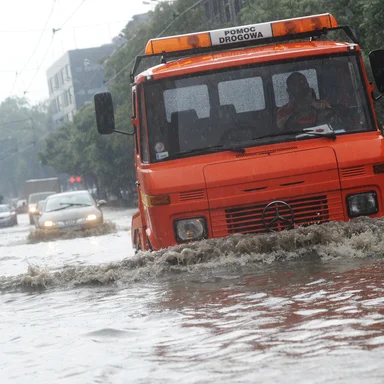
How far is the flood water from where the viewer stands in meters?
5.35

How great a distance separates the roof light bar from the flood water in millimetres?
2329

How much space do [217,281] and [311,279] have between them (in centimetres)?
101

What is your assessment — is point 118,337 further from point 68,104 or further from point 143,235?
point 68,104

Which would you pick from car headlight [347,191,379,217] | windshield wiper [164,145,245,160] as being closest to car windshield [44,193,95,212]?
windshield wiper [164,145,245,160]

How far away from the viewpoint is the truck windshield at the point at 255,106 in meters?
9.64

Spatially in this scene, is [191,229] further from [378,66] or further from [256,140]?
[378,66]

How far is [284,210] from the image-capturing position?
9250 mm

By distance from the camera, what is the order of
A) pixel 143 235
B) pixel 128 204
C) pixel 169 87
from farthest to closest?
pixel 128 204 → pixel 143 235 → pixel 169 87

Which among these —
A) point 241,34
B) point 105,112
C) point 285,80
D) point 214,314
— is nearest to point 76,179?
point 241,34

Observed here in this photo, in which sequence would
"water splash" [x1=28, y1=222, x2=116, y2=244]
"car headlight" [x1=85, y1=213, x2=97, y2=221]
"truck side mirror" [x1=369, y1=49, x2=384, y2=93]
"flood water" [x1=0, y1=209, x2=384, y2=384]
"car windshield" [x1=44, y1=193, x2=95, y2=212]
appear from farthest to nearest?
"car windshield" [x1=44, y1=193, x2=95, y2=212]
"car headlight" [x1=85, y1=213, x2=97, y2=221]
"water splash" [x1=28, y1=222, x2=116, y2=244]
"truck side mirror" [x1=369, y1=49, x2=384, y2=93]
"flood water" [x1=0, y1=209, x2=384, y2=384]

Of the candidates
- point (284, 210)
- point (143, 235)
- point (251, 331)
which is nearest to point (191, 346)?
Result: point (251, 331)

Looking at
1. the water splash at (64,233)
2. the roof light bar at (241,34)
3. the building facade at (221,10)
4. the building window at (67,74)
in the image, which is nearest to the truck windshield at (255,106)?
the roof light bar at (241,34)

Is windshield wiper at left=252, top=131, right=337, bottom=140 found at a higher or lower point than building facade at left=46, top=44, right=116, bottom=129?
lower

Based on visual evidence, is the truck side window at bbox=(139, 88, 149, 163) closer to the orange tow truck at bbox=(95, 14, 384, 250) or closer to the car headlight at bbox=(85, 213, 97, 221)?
the orange tow truck at bbox=(95, 14, 384, 250)
